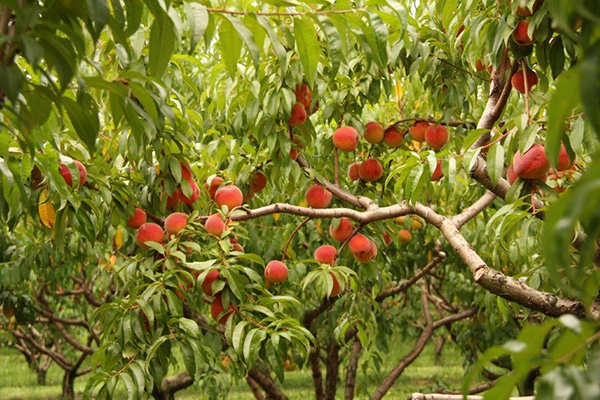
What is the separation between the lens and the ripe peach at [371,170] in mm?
2777

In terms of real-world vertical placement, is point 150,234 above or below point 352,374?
above

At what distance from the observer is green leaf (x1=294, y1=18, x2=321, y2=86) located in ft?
3.65

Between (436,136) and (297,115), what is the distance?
1.78 ft

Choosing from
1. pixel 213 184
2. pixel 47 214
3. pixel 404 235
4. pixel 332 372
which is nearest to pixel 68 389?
pixel 332 372

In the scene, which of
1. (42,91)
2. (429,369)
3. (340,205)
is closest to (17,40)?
(42,91)

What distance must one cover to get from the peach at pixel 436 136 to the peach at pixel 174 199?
88 centimetres

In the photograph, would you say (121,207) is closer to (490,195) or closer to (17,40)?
(490,195)

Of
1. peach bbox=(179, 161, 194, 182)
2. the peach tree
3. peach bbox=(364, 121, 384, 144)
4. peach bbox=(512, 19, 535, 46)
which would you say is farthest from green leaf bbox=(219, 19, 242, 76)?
peach bbox=(364, 121, 384, 144)

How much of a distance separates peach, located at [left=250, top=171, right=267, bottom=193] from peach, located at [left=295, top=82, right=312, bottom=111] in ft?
1.20

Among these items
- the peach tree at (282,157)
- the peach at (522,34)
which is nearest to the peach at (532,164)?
the peach tree at (282,157)

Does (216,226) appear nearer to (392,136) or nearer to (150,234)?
(150,234)

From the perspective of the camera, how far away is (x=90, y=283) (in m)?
5.93

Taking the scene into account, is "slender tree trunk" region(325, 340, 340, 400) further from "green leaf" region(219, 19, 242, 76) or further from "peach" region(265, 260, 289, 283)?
"green leaf" region(219, 19, 242, 76)

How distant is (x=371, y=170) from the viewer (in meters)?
2.78
